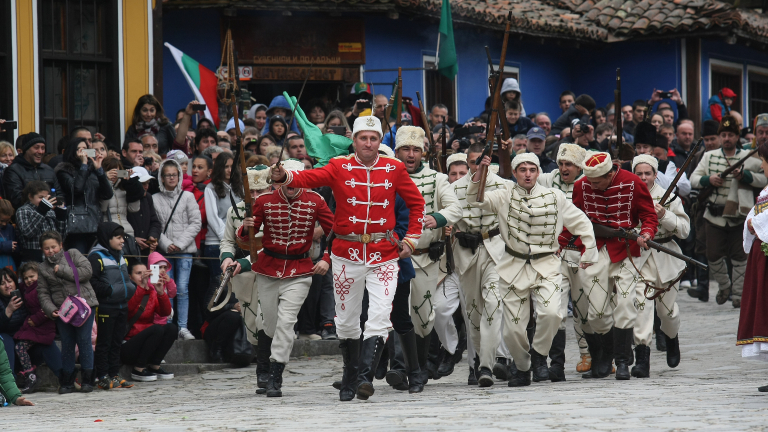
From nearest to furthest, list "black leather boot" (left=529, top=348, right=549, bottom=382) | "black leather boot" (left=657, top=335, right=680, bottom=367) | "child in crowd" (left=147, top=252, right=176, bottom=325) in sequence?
Result: 1. "black leather boot" (left=529, top=348, right=549, bottom=382)
2. "black leather boot" (left=657, top=335, right=680, bottom=367)
3. "child in crowd" (left=147, top=252, right=176, bottom=325)

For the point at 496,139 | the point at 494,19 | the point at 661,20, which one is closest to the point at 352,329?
the point at 496,139

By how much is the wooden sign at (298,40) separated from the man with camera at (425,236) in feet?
25.3

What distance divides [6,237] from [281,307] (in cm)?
287

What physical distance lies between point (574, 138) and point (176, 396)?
6.34 meters

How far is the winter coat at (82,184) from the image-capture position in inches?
421

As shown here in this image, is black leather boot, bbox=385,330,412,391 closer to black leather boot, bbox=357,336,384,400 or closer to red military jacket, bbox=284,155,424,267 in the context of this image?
black leather boot, bbox=357,336,384,400

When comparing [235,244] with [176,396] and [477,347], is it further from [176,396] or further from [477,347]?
[477,347]

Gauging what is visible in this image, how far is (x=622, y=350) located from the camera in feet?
30.9

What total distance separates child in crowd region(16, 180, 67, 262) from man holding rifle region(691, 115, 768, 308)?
784 centimetres

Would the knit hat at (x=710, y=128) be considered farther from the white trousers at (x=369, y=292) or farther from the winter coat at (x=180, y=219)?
the white trousers at (x=369, y=292)

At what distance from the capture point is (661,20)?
20859 mm

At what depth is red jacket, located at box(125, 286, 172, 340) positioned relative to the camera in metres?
10.7

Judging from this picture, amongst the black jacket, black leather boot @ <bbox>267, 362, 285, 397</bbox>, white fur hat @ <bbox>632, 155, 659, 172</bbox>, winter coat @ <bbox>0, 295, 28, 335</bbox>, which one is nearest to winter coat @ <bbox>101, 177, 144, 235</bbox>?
the black jacket

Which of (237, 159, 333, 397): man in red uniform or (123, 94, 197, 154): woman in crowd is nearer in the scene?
(237, 159, 333, 397): man in red uniform
